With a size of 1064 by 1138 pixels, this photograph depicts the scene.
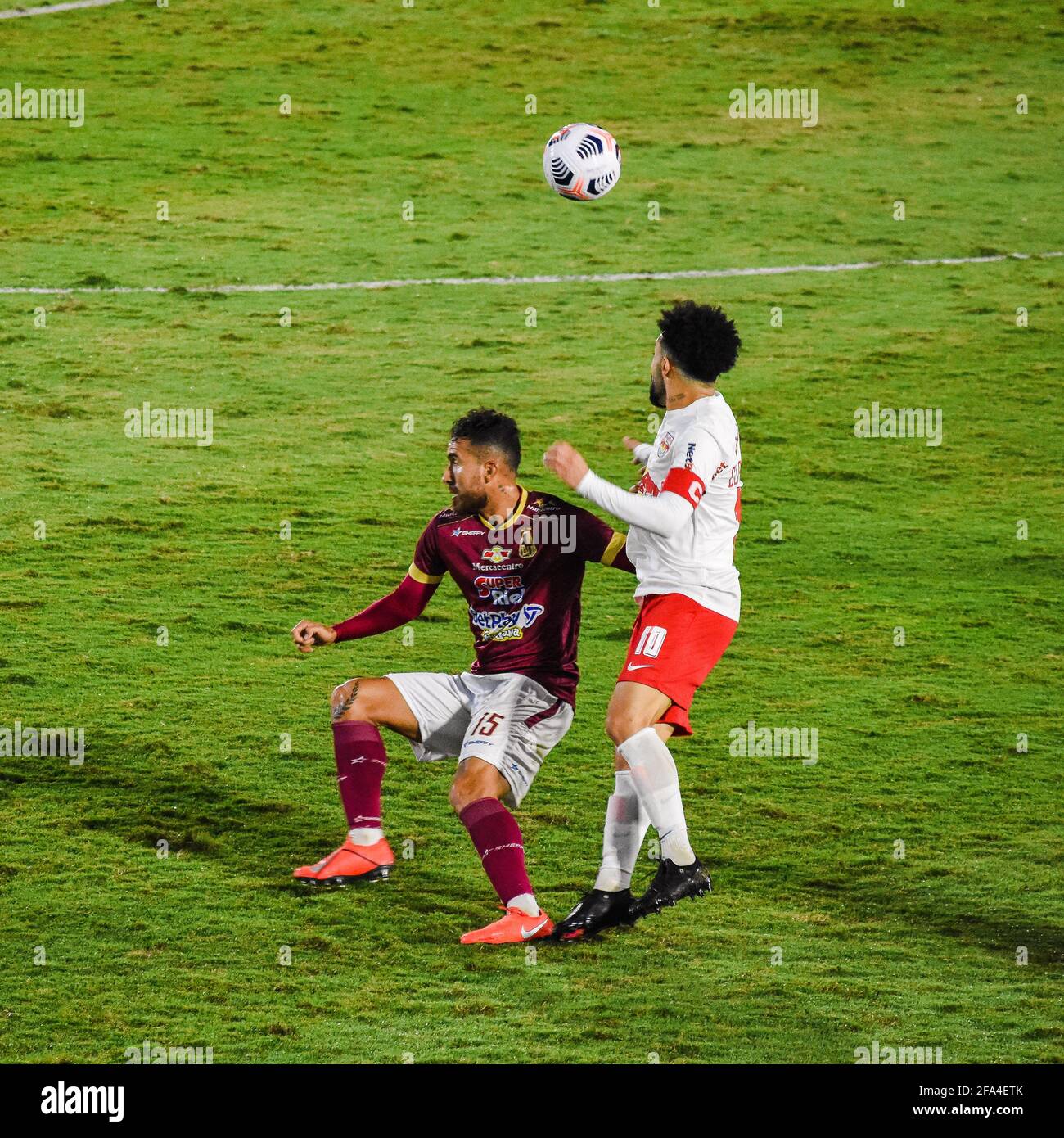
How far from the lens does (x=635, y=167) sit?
21656 mm

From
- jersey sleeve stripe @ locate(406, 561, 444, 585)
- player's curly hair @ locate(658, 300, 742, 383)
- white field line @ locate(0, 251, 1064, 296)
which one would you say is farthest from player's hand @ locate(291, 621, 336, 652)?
white field line @ locate(0, 251, 1064, 296)

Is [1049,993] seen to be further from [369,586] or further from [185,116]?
[185,116]

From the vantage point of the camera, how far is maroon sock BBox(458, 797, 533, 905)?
5.82m

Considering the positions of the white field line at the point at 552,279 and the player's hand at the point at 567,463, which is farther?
the white field line at the point at 552,279

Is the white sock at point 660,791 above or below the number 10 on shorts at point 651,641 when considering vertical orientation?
below

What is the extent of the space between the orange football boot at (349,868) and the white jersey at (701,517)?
1398 mm

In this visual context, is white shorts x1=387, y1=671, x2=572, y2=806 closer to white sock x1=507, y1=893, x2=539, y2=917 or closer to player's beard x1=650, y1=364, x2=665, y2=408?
white sock x1=507, y1=893, x2=539, y2=917

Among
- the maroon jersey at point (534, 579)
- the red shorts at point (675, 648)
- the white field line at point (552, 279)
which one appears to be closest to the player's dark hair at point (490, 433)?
the maroon jersey at point (534, 579)

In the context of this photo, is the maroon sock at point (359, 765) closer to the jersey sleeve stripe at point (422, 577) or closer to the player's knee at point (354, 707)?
the player's knee at point (354, 707)

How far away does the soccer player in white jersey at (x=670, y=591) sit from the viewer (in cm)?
577

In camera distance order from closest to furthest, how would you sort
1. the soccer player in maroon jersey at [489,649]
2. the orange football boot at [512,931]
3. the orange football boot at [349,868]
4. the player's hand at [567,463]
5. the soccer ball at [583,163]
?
the player's hand at [567,463]
the orange football boot at [512,931]
the soccer player in maroon jersey at [489,649]
the orange football boot at [349,868]
the soccer ball at [583,163]

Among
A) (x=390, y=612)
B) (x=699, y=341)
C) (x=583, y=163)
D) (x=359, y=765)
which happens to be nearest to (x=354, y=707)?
(x=359, y=765)

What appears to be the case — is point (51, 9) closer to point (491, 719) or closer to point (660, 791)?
point (491, 719)

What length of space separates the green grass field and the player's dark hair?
5.33 feet
